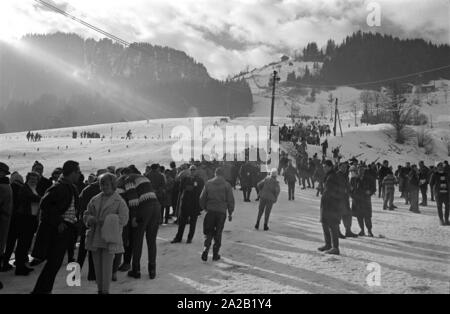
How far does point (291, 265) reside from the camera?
23.9 feet

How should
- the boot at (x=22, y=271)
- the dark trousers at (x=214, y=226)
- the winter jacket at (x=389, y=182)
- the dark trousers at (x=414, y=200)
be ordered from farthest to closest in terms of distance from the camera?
the winter jacket at (x=389, y=182), the dark trousers at (x=414, y=200), the dark trousers at (x=214, y=226), the boot at (x=22, y=271)

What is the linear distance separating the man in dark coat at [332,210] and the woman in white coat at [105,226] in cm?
452

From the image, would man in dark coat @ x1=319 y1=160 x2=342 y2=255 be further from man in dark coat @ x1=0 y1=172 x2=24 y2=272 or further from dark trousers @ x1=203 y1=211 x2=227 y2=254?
man in dark coat @ x1=0 y1=172 x2=24 y2=272

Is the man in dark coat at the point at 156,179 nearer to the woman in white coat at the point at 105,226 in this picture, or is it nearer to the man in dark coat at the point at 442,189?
the woman in white coat at the point at 105,226

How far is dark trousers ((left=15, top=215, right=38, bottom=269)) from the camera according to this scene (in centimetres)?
708

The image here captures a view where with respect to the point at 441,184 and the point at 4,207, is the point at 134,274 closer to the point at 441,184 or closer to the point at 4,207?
the point at 4,207

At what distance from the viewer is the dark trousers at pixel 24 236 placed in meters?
7.08

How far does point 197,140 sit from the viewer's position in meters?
38.7

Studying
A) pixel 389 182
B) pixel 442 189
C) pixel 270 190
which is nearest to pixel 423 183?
pixel 389 182

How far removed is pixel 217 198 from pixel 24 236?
378 centimetres

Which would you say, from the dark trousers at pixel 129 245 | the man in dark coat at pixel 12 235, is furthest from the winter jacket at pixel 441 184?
the man in dark coat at pixel 12 235

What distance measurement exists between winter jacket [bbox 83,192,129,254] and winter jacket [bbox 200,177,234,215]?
2676 mm

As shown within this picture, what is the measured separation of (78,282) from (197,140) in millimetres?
32439
